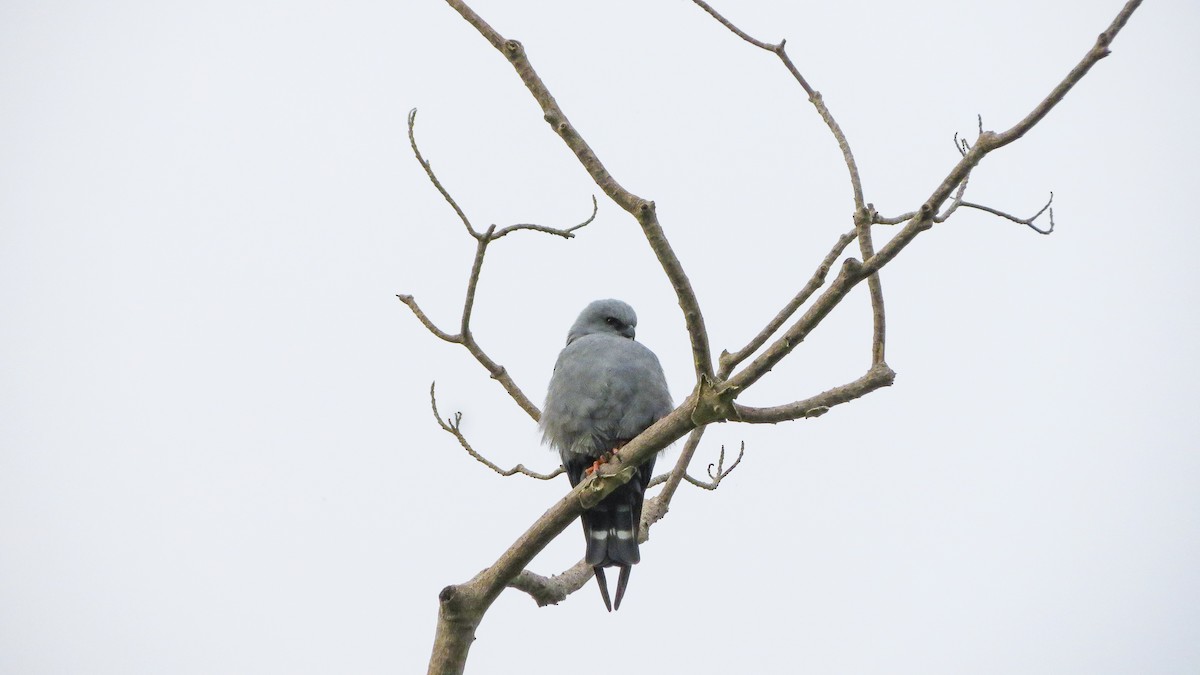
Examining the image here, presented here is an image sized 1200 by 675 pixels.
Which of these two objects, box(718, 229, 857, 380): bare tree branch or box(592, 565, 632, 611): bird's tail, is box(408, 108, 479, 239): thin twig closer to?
box(718, 229, 857, 380): bare tree branch

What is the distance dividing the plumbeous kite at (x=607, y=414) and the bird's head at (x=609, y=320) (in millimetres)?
312

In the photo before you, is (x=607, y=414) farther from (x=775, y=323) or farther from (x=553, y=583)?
(x=775, y=323)

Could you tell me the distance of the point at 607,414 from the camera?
544cm

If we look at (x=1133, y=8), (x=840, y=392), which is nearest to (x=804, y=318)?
(x=840, y=392)

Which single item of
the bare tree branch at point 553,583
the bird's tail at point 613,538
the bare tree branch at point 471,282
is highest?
the bare tree branch at point 471,282

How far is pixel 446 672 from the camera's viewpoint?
395cm

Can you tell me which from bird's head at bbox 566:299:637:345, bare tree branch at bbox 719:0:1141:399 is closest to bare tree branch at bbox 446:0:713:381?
bare tree branch at bbox 719:0:1141:399

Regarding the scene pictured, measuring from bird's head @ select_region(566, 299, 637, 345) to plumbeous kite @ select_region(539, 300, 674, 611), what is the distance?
1.02ft

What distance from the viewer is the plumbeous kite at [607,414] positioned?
5.07 metres

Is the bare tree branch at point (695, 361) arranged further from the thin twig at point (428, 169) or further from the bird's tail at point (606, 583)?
the bird's tail at point (606, 583)

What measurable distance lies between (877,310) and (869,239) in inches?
11.4

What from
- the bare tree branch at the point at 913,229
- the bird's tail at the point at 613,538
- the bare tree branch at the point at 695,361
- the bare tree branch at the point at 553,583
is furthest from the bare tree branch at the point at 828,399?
the bird's tail at the point at 613,538

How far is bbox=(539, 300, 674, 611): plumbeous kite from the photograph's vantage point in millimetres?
5070

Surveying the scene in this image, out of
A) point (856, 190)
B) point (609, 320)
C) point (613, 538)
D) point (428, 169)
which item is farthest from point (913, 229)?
point (609, 320)
